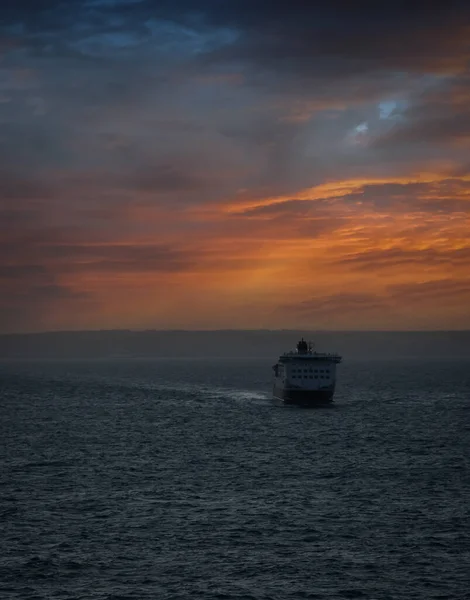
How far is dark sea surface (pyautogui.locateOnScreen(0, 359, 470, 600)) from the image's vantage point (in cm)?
4416

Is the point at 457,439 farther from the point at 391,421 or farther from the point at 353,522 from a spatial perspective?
the point at 353,522

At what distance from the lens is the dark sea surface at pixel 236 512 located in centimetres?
4416

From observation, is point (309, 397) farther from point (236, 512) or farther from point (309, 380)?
point (236, 512)

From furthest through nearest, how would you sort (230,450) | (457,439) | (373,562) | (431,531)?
(457,439) → (230,450) → (431,531) → (373,562)

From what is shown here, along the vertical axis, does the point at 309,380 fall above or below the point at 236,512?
above

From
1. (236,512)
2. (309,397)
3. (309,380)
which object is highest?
(309,380)

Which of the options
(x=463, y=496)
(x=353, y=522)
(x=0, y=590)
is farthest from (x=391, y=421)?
(x=0, y=590)

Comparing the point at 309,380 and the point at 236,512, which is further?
the point at 309,380

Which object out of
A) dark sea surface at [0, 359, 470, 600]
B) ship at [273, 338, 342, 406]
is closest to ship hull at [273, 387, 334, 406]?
ship at [273, 338, 342, 406]

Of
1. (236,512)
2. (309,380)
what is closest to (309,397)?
(309,380)

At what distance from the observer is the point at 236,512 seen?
5934 cm

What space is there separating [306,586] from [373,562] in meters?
5.62

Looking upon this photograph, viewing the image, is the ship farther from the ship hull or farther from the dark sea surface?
the dark sea surface

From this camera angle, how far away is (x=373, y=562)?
47.2 metres
